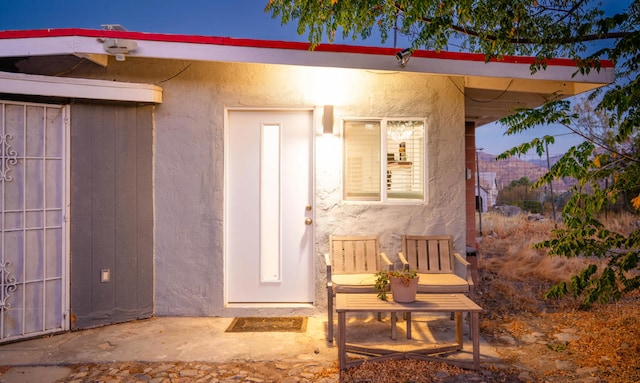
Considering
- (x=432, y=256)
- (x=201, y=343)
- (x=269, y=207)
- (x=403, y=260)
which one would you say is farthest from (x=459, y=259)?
(x=201, y=343)

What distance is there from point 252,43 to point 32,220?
112 inches

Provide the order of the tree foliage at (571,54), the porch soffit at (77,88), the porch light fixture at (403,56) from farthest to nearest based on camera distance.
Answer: the porch light fixture at (403,56) < the porch soffit at (77,88) < the tree foliage at (571,54)

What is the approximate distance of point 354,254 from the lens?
5113mm

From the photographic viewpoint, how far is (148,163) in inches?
204

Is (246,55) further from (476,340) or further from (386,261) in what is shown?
(476,340)

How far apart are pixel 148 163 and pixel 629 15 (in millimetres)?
5082

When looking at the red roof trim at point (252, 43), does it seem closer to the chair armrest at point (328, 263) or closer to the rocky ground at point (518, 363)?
the chair armrest at point (328, 263)

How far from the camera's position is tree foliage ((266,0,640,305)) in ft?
11.8

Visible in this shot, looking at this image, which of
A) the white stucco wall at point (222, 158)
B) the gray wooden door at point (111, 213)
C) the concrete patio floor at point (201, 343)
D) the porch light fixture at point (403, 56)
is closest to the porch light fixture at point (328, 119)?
the white stucco wall at point (222, 158)

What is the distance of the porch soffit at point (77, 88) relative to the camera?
169 inches

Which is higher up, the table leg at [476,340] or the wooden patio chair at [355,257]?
the wooden patio chair at [355,257]

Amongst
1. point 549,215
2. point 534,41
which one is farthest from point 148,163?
point 549,215

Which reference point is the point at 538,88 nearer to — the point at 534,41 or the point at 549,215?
the point at 534,41

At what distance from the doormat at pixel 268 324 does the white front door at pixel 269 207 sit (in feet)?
0.92
